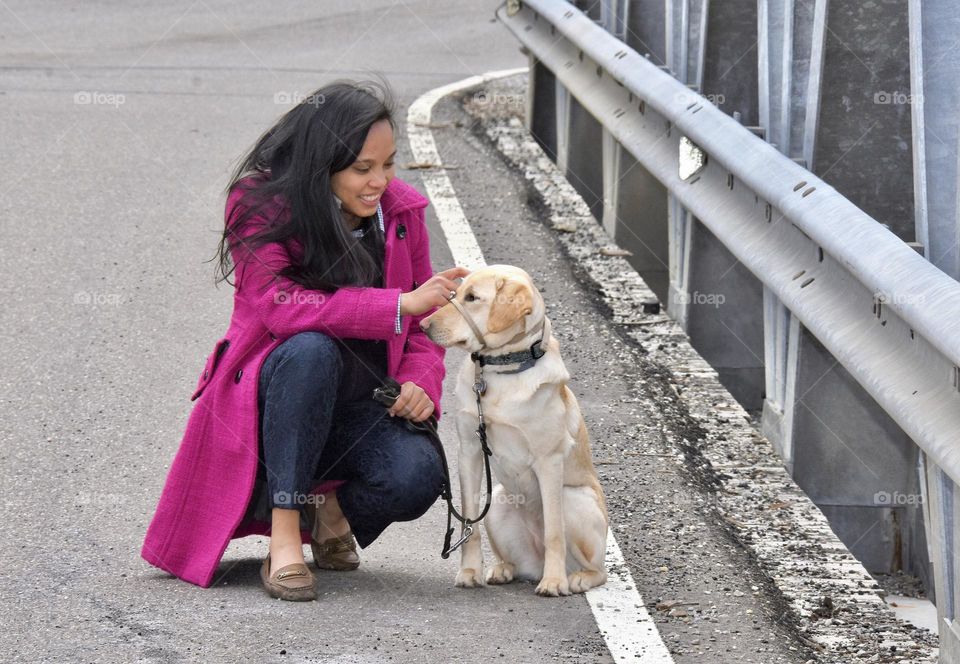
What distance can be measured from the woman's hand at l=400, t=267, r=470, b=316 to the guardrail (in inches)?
41.9

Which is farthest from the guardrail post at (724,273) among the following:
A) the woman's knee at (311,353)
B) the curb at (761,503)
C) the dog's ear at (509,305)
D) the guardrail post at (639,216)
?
the woman's knee at (311,353)

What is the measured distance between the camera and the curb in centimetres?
412

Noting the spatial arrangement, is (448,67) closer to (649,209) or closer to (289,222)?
(649,209)

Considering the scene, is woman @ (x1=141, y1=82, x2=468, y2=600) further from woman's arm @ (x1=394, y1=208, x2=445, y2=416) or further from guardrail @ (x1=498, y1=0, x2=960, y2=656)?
guardrail @ (x1=498, y1=0, x2=960, y2=656)

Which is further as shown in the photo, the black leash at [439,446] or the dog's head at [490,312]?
the black leash at [439,446]

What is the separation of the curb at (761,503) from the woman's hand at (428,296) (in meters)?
1.23

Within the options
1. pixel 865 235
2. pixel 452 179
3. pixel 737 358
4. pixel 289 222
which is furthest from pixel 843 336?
pixel 452 179

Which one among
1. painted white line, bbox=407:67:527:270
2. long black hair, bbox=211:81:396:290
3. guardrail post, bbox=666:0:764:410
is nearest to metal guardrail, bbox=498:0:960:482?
guardrail post, bbox=666:0:764:410

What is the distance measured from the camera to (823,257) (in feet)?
15.3

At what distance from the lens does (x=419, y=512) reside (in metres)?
4.52

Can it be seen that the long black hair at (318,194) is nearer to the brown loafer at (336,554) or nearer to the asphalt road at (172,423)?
the brown loafer at (336,554)

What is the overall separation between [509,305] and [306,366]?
22.5 inches

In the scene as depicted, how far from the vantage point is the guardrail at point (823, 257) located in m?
3.56

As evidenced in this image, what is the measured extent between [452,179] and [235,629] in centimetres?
611
